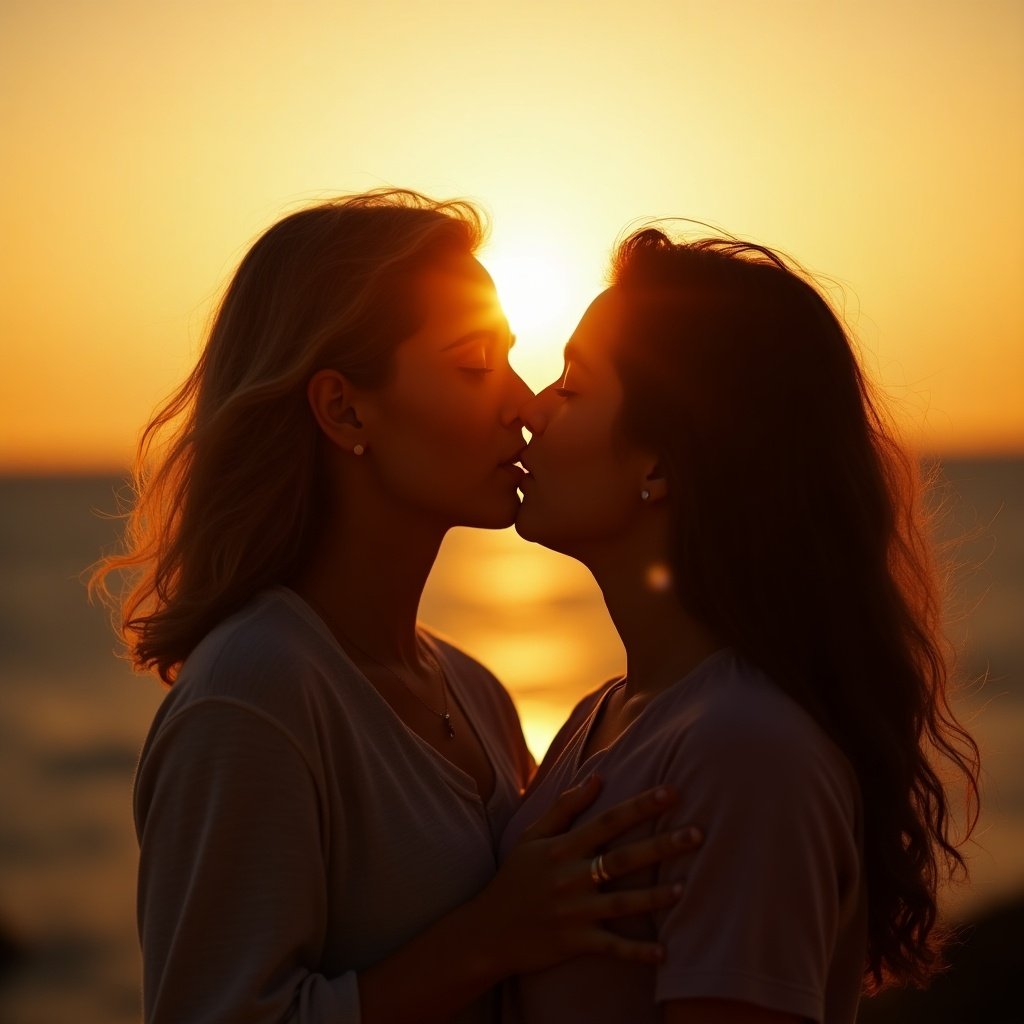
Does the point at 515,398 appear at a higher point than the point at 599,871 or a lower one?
higher

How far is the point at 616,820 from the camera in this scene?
2.91 metres

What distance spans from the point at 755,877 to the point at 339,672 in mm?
1171

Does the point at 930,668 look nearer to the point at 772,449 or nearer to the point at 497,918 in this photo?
the point at 772,449

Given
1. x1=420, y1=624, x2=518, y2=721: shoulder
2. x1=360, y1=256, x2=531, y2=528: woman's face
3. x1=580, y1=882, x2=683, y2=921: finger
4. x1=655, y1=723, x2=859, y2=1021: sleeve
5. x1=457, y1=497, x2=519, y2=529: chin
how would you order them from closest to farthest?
x1=655, y1=723, x2=859, y2=1021: sleeve → x1=580, y1=882, x2=683, y2=921: finger → x1=360, y1=256, x2=531, y2=528: woman's face → x1=457, y1=497, x2=519, y2=529: chin → x1=420, y1=624, x2=518, y2=721: shoulder

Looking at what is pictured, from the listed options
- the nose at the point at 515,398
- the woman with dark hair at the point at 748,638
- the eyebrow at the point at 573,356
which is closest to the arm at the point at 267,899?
the woman with dark hair at the point at 748,638

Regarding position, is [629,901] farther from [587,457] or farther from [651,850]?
[587,457]

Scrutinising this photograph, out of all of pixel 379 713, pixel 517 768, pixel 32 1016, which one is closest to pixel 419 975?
pixel 379 713

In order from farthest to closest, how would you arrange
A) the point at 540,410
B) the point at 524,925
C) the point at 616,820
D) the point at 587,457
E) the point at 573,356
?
the point at 540,410, the point at 573,356, the point at 587,457, the point at 524,925, the point at 616,820

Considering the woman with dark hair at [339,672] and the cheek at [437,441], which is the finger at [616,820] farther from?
the cheek at [437,441]

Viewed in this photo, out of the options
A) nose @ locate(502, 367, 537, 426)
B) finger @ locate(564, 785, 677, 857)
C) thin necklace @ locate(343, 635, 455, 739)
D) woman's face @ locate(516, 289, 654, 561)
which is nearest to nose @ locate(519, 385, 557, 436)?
woman's face @ locate(516, 289, 654, 561)

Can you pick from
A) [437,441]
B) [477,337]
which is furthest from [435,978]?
[477,337]

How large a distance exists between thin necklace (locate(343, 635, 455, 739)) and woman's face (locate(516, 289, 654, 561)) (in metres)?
0.59

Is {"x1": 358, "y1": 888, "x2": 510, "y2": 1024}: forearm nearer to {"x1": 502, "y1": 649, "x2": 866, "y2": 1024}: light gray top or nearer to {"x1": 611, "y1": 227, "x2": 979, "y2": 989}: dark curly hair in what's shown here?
{"x1": 502, "y1": 649, "x2": 866, "y2": 1024}: light gray top

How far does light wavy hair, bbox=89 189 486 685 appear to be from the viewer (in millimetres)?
3592
